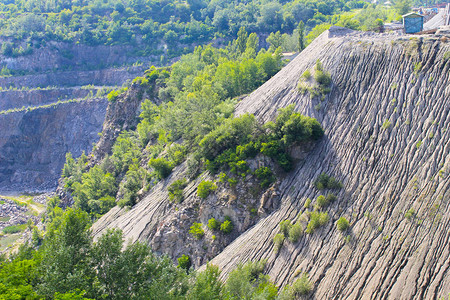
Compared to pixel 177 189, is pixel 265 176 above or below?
above

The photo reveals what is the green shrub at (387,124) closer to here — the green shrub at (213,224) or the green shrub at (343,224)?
the green shrub at (343,224)

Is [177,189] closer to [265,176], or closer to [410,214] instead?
[265,176]

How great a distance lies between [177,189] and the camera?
40031 mm

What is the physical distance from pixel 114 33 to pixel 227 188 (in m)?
107

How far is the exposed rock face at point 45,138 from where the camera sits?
101 metres

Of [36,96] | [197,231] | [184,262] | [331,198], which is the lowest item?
[36,96]

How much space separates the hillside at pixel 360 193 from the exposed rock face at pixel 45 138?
69969 millimetres

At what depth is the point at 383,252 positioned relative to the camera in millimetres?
26031

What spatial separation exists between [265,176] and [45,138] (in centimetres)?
8872

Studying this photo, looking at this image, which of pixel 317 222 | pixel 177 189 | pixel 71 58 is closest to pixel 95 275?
pixel 317 222

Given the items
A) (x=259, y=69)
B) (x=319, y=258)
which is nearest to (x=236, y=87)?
(x=259, y=69)

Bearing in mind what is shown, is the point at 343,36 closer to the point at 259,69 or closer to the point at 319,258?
the point at 259,69

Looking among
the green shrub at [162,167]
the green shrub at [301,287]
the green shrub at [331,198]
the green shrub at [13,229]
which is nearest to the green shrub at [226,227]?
the green shrub at [331,198]

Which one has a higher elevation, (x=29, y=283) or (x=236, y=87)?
(x=29, y=283)
